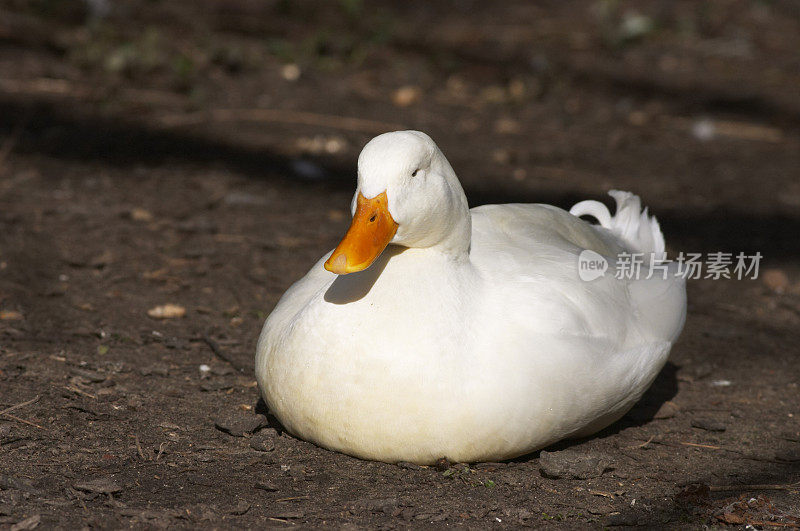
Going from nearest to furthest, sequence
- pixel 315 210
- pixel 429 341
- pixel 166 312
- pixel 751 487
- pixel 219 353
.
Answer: pixel 429 341 < pixel 751 487 < pixel 219 353 < pixel 166 312 < pixel 315 210

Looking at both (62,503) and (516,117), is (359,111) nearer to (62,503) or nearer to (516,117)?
(516,117)

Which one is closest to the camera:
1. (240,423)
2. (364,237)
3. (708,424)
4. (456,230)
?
(364,237)

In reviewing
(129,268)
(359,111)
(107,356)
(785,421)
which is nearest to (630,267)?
(785,421)

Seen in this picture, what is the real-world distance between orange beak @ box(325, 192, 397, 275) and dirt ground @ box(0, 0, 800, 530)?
74 cm

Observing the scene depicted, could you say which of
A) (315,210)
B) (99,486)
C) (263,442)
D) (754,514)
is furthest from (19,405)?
(315,210)

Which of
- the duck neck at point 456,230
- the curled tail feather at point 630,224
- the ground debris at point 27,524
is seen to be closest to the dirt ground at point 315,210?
the ground debris at point 27,524

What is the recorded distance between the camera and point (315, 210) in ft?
20.2

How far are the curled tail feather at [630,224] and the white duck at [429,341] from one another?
1014mm

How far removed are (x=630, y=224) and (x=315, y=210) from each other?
226cm

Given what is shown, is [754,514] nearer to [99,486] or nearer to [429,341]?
[429,341]

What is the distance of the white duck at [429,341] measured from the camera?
310 centimetres

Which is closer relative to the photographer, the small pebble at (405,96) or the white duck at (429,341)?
the white duck at (429,341)

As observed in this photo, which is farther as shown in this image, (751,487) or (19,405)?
(19,405)

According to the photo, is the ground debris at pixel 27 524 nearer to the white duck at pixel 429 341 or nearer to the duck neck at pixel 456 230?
the white duck at pixel 429 341
